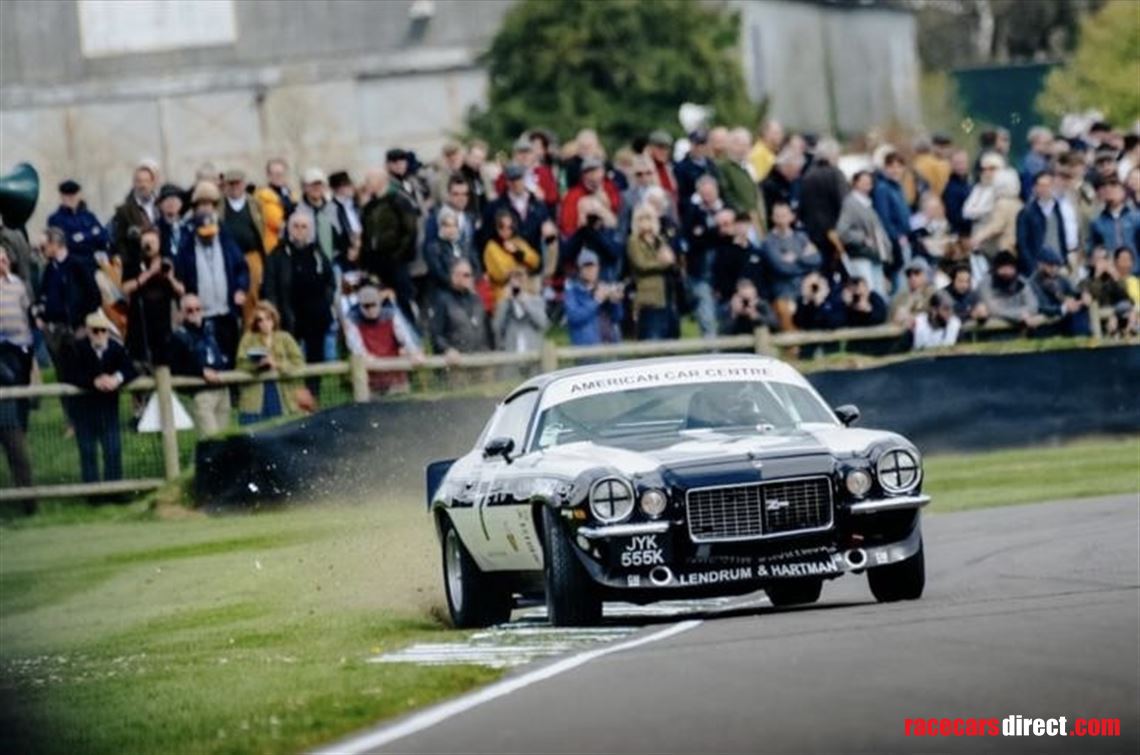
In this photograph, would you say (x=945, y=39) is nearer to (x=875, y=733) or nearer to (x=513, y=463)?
(x=513, y=463)

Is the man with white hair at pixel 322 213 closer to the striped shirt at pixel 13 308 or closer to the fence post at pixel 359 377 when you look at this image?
the fence post at pixel 359 377

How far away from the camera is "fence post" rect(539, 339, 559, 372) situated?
2245 centimetres

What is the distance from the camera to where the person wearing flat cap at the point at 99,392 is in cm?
2109

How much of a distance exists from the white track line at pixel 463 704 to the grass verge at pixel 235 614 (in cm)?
17

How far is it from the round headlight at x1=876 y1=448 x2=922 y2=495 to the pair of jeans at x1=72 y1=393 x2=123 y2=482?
9005 millimetres

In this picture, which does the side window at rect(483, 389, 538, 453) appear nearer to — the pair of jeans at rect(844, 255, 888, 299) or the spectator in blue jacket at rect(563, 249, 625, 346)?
the spectator in blue jacket at rect(563, 249, 625, 346)

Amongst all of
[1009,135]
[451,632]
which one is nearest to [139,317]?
[1009,135]

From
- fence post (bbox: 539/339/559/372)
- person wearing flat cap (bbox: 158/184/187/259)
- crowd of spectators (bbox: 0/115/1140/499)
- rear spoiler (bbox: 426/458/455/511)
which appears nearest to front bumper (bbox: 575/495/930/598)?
rear spoiler (bbox: 426/458/455/511)

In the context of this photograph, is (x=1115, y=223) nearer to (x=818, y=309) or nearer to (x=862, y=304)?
(x=862, y=304)

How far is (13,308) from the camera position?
19.9m

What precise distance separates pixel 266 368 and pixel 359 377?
655 millimetres

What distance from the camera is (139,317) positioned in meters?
21.5

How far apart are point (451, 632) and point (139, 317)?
319 inches

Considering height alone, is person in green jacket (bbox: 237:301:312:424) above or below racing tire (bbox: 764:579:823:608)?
above
